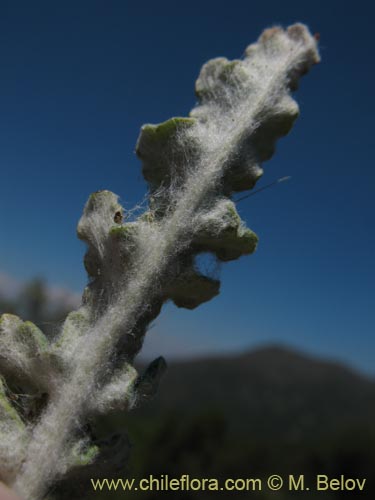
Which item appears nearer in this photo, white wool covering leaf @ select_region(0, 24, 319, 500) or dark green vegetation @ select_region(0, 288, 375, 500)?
white wool covering leaf @ select_region(0, 24, 319, 500)

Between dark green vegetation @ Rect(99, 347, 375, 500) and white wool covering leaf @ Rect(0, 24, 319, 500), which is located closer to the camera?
white wool covering leaf @ Rect(0, 24, 319, 500)

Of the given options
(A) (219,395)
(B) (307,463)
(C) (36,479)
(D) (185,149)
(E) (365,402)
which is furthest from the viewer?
(A) (219,395)

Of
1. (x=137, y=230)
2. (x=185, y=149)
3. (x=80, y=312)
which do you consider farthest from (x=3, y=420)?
(x=185, y=149)

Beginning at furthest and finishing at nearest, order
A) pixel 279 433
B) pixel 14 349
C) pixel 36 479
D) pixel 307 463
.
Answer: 1. pixel 279 433
2. pixel 307 463
3. pixel 14 349
4. pixel 36 479

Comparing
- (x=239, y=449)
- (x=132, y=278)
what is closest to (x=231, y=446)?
(x=239, y=449)

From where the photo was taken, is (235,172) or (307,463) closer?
(235,172)

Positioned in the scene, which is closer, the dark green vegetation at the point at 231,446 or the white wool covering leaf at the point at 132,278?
the white wool covering leaf at the point at 132,278

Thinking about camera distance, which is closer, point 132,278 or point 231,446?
point 132,278

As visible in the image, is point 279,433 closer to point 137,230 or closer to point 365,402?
point 365,402

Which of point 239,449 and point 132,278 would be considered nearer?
point 132,278

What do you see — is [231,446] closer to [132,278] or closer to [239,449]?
[239,449]

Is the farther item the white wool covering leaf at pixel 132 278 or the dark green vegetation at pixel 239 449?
the dark green vegetation at pixel 239 449
